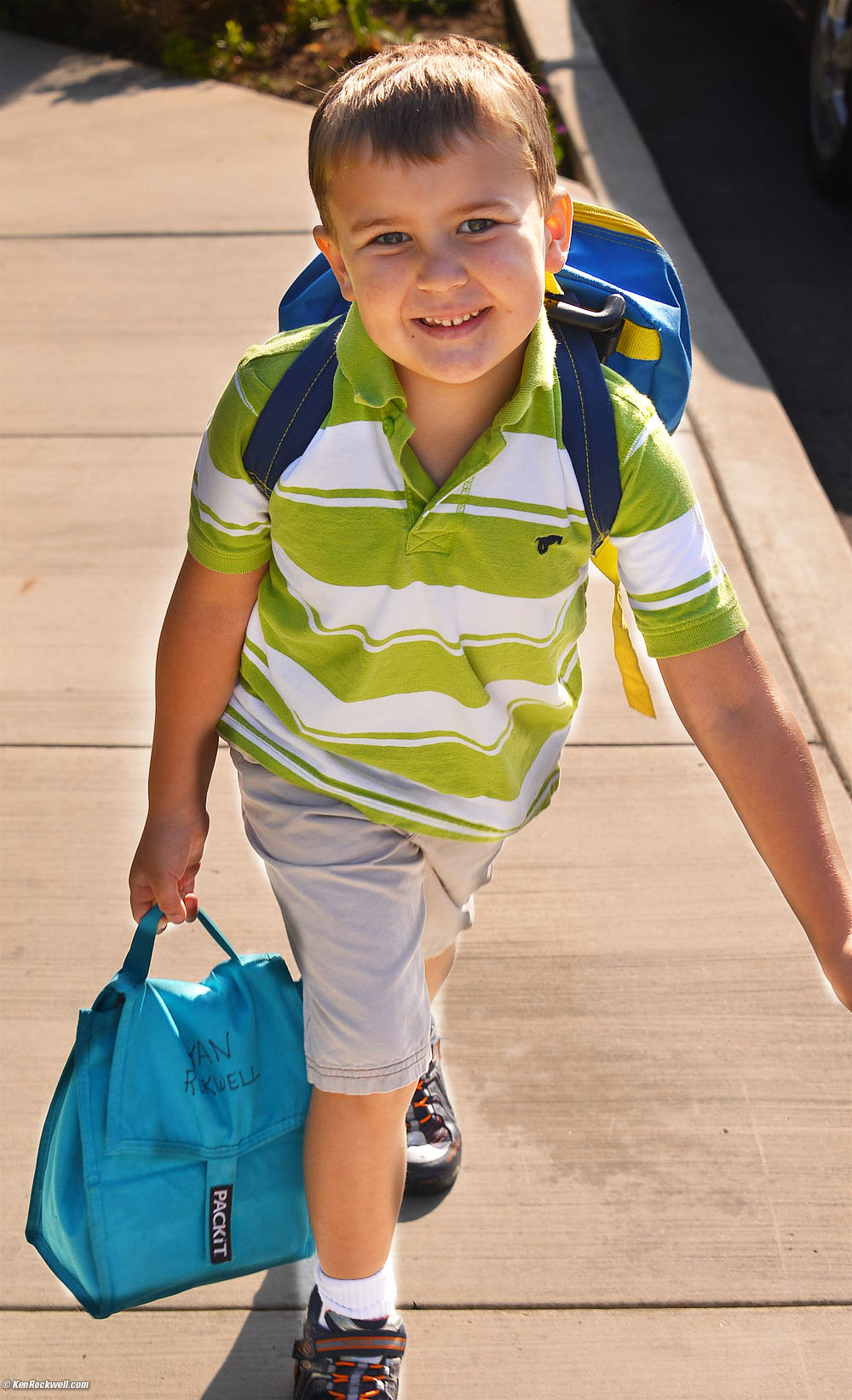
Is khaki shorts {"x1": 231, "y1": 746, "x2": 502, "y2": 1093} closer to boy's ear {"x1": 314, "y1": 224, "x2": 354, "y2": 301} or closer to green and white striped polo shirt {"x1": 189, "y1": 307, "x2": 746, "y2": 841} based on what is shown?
green and white striped polo shirt {"x1": 189, "y1": 307, "x2": 746, "y2": 841}

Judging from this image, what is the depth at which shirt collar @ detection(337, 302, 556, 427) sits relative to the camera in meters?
1.71

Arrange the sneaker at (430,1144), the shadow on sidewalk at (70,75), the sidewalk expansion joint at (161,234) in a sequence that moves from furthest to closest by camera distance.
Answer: the shadow on sidewalk at (70,75), the sidewalk expansion joint at (161,234), the sneaker at (430,1144)

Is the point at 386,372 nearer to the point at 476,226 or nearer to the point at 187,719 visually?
the point at 476,226

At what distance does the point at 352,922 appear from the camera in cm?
184

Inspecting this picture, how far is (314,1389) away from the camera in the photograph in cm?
193

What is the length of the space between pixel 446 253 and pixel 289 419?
294 millimetres

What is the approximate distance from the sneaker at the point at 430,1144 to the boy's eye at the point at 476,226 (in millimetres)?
1354

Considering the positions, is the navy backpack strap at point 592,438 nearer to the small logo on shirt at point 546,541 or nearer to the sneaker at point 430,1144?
the small logo on shirt at point 546,541

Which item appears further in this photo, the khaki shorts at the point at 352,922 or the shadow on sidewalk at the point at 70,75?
the shadow on sidewalk at the point at 70,75

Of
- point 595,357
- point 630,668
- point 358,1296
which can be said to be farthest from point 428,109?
point 358,1296

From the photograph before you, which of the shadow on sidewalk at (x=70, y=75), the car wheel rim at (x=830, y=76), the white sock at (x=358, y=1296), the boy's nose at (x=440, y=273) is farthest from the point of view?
the shadow on sidewalk at (x=70, y=75)

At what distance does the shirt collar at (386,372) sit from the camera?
5.59 feet

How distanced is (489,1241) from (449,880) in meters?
0.64

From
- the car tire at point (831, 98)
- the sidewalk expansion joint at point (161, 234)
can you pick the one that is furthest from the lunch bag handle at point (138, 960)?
the car tire at point (831, 98)
